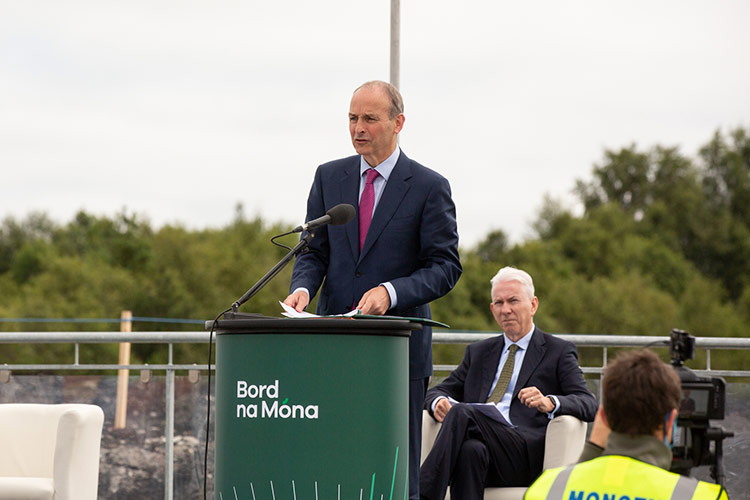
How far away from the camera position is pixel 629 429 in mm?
1870

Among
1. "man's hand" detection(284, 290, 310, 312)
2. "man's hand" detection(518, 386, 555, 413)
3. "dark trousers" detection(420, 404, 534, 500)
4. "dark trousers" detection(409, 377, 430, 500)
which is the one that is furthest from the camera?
"man's hand" detection(518, 386, 555, 413)

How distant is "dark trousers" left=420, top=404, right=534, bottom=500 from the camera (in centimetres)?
365

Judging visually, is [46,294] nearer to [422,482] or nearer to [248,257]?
[248,257]

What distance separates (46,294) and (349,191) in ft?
109

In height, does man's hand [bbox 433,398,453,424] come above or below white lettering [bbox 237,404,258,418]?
below

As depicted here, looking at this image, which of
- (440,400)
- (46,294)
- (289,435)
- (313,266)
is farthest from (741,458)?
(46,294)

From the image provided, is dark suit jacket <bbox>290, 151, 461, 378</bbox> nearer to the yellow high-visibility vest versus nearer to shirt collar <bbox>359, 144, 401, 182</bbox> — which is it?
shirt collar <bbox>359, 144, 401, 182</bbox>

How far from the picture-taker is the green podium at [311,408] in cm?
231

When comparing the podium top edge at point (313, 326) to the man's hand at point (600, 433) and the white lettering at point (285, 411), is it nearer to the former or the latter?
the white lettering at point (285, 411)

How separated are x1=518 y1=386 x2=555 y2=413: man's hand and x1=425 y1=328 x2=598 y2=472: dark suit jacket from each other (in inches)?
1.7

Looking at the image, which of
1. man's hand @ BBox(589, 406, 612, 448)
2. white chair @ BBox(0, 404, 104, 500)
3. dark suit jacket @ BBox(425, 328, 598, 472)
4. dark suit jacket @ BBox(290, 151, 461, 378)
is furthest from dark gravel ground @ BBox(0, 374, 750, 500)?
man's hand @ BBox(589, 406, 612, 448)

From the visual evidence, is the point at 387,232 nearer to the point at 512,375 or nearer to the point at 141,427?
the point at 512,375

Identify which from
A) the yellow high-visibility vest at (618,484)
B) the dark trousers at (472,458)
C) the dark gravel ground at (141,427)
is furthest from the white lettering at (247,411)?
the dark gravel ground at (141,427)

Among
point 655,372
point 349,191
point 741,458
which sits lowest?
point 741,458
